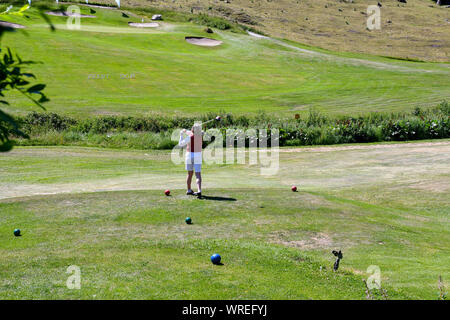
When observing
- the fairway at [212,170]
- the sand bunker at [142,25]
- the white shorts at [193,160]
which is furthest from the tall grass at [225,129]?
the sand bunker at [142,25]

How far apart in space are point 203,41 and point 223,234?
5648cm

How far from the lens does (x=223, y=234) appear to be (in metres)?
11.2

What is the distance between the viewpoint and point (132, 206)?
13.5 metres

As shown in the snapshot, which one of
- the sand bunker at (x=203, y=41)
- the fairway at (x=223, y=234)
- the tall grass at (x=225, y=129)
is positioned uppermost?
the fairway at (x=223, y=234)

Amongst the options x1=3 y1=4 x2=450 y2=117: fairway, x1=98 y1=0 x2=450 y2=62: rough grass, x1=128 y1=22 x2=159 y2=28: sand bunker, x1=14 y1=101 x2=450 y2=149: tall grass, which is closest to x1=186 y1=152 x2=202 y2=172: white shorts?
x1=14 y1=101 x2=450 y2=149: tall grass

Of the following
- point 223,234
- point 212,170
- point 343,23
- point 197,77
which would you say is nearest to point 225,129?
point 212,170

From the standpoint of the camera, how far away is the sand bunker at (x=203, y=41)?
63575mm

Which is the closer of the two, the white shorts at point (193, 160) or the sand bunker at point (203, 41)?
the white shorts at point (193, 160)

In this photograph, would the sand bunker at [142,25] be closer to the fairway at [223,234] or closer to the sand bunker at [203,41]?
the sand bunker at [203,41]

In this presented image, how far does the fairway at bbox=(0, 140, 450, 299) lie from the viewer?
7977 millimetres

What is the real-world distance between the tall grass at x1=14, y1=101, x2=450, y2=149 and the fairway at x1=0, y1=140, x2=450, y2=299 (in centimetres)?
884


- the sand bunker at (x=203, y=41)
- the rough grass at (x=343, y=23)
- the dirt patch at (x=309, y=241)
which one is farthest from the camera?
the rough grass at (x=343, y=23)

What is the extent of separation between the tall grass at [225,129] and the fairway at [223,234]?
8.84 metres

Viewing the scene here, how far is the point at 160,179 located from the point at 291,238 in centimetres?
966
